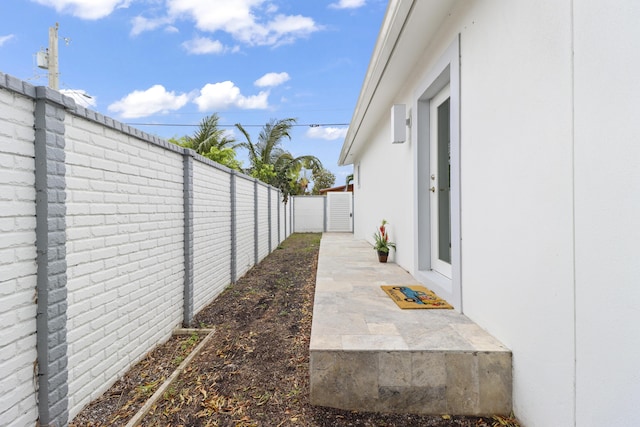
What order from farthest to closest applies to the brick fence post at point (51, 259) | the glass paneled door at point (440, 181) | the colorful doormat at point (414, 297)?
the glass paneled door at point (440, 181)
the colorful doormat at point (414, 297)
the brick fence post at point (51, 259)

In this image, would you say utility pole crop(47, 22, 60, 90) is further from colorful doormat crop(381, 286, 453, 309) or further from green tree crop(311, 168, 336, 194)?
green tree crop(311, 168, 336, 194)

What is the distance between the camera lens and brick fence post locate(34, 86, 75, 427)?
5.91ft

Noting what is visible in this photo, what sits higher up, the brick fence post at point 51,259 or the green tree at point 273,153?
the green tree at point 273,153

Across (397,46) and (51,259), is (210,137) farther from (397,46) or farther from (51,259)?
(51,259)

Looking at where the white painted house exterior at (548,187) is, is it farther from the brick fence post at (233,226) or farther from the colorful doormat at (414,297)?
the brick fence post at (233,226)

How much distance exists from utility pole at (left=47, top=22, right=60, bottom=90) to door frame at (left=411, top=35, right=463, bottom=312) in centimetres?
1301

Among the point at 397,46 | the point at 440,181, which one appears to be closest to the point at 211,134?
the point at 397,46

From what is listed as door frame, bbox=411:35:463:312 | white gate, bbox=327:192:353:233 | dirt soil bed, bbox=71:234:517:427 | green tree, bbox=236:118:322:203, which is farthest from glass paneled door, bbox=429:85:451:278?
white gate, bbox=327:192:353:233

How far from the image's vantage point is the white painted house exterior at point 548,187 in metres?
1.33

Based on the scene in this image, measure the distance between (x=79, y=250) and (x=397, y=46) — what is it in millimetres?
3587

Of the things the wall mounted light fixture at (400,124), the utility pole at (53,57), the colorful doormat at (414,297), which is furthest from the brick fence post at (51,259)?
the utility pole at (53,57)

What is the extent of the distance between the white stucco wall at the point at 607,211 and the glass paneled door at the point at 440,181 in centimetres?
211

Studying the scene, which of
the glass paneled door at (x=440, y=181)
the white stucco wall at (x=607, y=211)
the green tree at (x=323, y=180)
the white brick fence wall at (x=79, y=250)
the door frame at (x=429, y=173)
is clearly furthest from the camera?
the green tree at (x=323, y=180)

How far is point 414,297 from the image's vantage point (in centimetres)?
341
